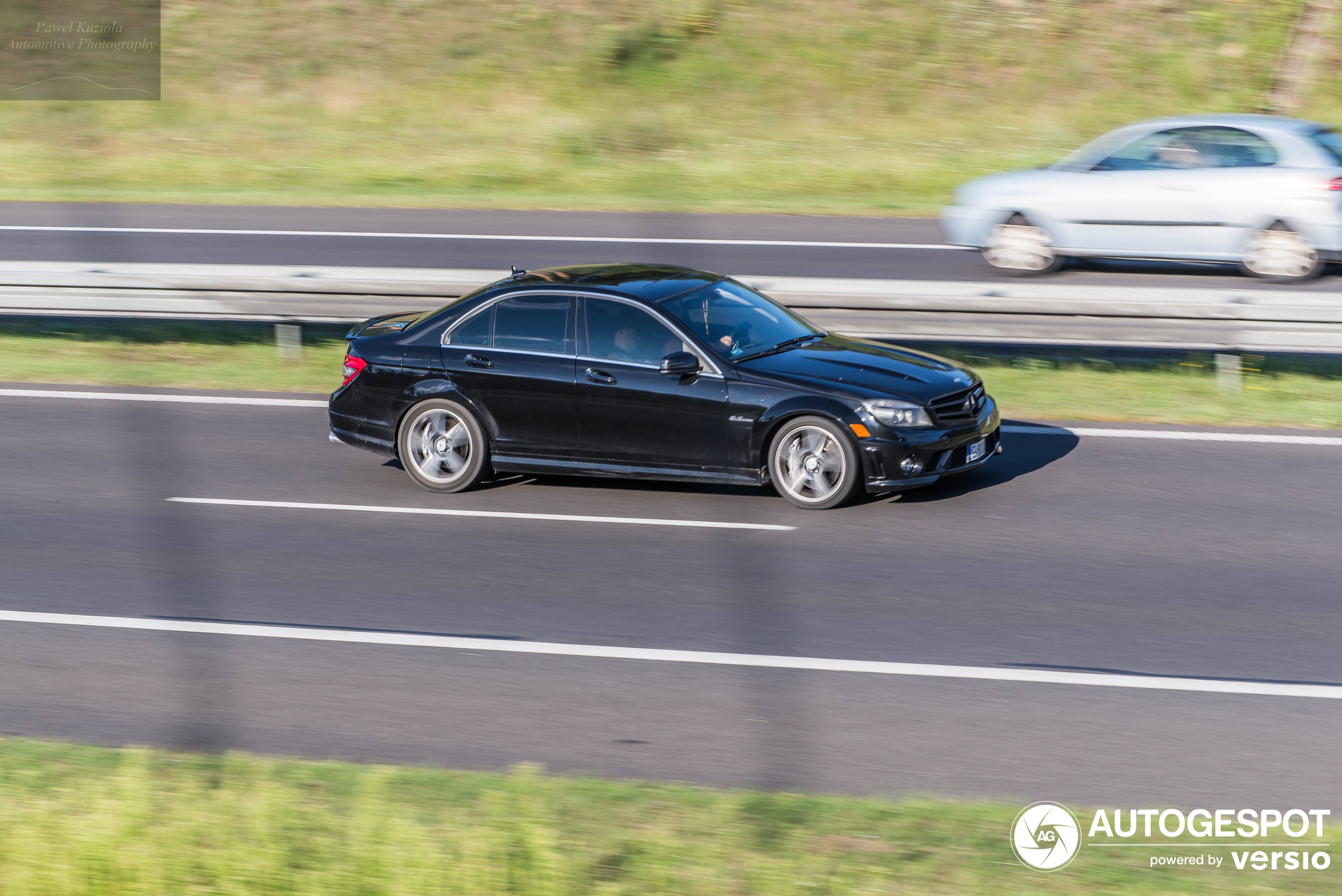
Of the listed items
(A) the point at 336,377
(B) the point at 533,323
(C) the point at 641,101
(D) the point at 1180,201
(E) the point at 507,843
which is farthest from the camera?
(C) the point at 641,101

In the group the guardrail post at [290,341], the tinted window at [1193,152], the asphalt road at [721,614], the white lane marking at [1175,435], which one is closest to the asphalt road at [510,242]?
the tinted window at [1193,152]

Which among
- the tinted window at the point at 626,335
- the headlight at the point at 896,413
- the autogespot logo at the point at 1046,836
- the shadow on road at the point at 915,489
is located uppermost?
the tinted window at the point at 626,335

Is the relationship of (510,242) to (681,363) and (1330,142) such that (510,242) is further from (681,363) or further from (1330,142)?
(681,363)

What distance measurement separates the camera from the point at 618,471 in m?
10.1

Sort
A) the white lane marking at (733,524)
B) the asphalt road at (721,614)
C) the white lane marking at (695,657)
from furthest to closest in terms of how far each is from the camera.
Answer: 1. the white lane marking at (733,524)
2. the white lane marking at (695,657)
3. the asphalt road at (721,614)

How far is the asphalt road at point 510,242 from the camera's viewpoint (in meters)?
17.9

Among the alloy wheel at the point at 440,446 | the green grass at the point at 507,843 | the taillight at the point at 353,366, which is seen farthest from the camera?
the taillight at the point at 353,366

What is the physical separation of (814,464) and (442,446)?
2.61 m

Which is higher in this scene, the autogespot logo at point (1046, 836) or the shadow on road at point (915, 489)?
the shadow on road at point (915, 489)

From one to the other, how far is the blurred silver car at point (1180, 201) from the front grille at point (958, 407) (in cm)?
702

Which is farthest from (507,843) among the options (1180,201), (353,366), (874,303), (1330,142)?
(1330,142)

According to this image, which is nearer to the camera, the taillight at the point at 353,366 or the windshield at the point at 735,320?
the windshield at the point at 735,320

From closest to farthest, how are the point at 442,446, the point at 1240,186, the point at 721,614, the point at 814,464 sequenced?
the point at 721,614, the point at 814,464, the point at 442,446, the point at 1240,186

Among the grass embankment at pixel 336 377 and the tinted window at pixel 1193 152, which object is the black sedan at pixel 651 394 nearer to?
the grass embankment at pixel 336 377
